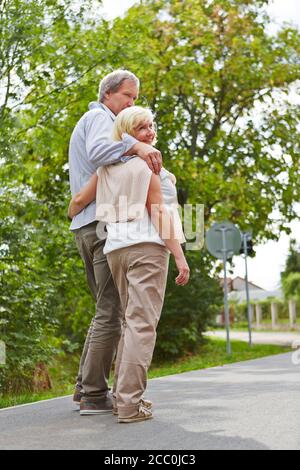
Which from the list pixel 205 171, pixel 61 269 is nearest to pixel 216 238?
pixel 61 269

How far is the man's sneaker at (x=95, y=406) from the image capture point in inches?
209

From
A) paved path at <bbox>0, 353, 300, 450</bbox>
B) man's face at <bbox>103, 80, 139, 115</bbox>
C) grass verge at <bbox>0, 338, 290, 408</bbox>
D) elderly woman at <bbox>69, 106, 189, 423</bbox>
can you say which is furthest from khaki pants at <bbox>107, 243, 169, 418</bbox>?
grass verge at <bbox>0, 338, 290, 408</bbox>

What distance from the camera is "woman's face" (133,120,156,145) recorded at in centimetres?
524

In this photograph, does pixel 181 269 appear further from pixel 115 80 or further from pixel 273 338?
pixel 273 338

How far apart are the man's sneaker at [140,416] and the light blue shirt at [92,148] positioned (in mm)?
1305

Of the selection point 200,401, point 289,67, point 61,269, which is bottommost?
point 200,401

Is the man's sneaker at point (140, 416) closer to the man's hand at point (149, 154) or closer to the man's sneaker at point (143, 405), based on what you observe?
the man's sneaker at point (143, 405)

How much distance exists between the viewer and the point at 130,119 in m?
5.24

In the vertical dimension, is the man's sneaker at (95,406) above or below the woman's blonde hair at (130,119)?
below

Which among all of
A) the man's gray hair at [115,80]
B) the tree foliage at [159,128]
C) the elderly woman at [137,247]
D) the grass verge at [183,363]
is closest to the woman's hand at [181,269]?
the elderly woman at [137,247]

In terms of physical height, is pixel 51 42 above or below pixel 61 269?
above

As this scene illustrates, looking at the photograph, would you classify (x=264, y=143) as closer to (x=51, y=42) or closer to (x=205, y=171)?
(x=205, y=171)

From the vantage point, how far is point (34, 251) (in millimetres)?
11281
